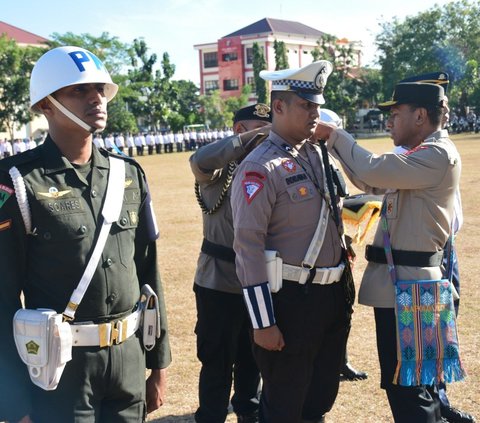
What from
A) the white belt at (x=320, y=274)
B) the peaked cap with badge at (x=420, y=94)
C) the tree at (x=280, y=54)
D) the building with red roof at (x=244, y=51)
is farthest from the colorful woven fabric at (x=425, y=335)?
the building with red roof at (x=244, y=51)

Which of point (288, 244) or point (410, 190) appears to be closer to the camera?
point (288, 244)

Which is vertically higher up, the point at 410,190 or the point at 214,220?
the point at 410,190

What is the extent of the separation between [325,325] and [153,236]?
3.44 ft

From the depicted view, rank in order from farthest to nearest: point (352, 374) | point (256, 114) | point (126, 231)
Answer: point (352, 374), point (256, 114), point (126, 231)

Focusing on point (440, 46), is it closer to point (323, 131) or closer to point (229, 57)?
point (229, 57)

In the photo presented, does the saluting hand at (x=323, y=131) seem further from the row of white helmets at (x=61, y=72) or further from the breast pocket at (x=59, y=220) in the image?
the breast pocket at (x=59, y=220)

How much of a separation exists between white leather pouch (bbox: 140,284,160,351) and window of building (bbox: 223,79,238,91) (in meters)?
90.5

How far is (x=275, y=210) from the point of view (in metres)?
3.38

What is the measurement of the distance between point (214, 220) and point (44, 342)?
1.89 m

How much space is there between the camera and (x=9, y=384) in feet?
8.55

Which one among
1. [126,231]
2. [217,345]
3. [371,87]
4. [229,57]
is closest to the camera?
[126,231]

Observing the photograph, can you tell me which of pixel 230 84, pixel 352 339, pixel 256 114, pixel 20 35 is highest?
pixel 20 35

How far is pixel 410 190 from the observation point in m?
3.62

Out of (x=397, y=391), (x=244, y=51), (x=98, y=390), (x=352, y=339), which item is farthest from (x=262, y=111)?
(x=244, y=51)
